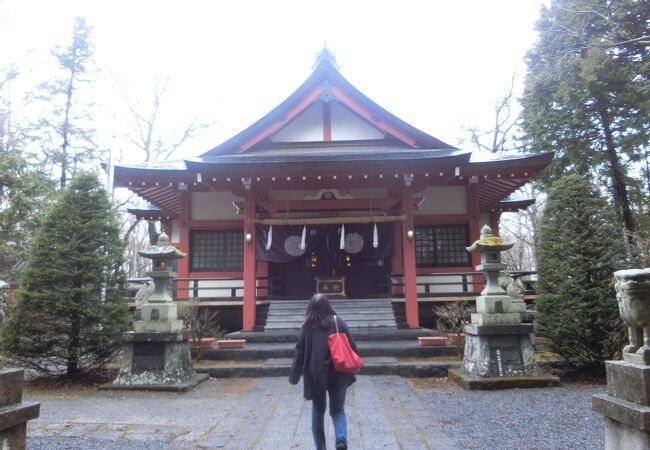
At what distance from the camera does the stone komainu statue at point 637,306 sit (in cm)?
304

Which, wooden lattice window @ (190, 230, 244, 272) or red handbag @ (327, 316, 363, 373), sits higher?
wooden lattice window @ (190, 230, 244, 272)

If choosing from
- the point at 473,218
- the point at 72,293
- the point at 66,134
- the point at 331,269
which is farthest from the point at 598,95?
the point at 66,134

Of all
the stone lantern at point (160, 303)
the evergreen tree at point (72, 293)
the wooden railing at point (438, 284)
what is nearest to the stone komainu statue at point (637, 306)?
the stone lantern at point (160, 303)

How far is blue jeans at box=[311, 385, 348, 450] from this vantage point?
3980 millimetres

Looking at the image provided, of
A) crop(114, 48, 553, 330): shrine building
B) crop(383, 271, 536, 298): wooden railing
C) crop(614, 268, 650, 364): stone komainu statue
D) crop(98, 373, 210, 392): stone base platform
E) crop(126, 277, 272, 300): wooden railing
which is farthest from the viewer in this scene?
crop(126, 277, 272, 300): wooden railing

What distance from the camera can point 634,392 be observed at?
3080 millimetres

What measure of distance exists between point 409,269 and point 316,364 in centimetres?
774

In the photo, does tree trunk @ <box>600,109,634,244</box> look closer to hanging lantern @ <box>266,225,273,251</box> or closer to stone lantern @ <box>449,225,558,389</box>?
stone lantern @ <box>449,225,558,389</box>

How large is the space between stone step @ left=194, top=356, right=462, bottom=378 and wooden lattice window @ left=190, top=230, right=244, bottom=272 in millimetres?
4973

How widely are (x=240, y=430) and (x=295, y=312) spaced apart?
647 cm

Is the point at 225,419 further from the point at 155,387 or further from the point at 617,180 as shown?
the point at 617,180

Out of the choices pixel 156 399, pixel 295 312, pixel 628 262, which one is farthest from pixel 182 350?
pixel 628 262

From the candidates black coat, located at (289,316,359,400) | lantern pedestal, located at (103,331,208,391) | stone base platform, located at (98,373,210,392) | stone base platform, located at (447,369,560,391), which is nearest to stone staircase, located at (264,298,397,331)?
lantern pedestal, located at (103,331,208,391)

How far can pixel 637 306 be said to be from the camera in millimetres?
3057
